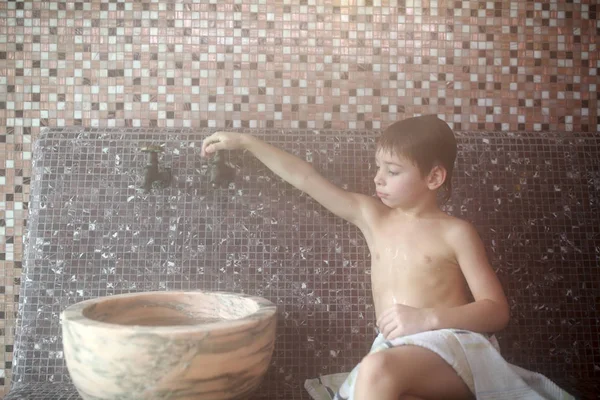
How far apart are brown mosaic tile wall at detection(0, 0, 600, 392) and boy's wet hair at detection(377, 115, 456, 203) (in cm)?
52

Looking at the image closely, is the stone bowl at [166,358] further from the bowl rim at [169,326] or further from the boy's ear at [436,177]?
the boy's ear at [436,177]

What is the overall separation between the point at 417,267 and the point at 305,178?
1.60 feet

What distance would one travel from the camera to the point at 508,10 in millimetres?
2281

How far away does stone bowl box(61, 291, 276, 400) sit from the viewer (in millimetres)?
1286

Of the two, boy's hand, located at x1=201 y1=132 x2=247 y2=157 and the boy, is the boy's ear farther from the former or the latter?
boy's hand, located at x1=201 y1=132 x2=247 y2=157

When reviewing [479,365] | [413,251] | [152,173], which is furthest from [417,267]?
[152,173]

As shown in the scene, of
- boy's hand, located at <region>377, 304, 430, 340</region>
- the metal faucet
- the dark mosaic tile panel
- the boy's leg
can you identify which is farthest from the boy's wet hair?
the metal faucet

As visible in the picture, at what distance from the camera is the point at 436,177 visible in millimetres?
1710

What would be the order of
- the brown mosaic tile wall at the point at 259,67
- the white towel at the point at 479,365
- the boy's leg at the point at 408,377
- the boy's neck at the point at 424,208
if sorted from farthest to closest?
the brown mosaic tile wall at the point at 259,67, the boy's neck at the point at 424,208, the white towel at the point at 479,365, the boy's leg at the point at 408,377

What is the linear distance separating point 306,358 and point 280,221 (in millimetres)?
505

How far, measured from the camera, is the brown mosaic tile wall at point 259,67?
221 centimetres

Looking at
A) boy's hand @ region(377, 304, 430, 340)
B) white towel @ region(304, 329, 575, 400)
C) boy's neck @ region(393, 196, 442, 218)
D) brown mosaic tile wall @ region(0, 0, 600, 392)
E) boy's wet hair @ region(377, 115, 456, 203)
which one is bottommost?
white towel @ region(304, 329, 575, 400)

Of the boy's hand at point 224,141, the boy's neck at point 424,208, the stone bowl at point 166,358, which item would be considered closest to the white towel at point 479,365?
the stone bowl at point 166,358

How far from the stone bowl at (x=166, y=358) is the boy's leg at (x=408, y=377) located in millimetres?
297
